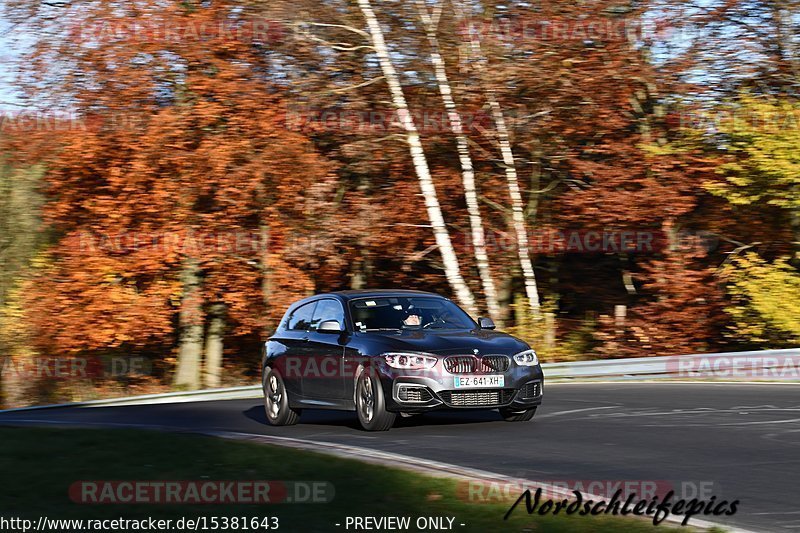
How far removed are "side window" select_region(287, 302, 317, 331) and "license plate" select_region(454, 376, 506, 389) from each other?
294 centimetres

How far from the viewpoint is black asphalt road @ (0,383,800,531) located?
10367 millimetres

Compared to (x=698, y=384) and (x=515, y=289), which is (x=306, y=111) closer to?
(x=515, y=289)

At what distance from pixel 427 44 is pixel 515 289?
25.4 ft

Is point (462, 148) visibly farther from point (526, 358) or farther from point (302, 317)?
point (526, 358)

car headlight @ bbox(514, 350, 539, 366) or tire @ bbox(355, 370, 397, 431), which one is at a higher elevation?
car headlight @ bbox(514, 350, 539, 366)

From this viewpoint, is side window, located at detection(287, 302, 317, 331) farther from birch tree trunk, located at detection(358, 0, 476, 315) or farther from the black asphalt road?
birch tree trunk, located at detection(358, 0, 476, 315)

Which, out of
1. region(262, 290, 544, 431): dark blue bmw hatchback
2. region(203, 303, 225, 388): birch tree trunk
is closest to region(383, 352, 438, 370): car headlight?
region(262, 290, 544, 431): dark blue bmw hatchback

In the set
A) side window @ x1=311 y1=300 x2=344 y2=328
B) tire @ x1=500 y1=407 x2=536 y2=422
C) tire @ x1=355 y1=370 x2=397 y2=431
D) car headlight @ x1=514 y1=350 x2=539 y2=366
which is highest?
side window @ x1=311 y1=300 x2=344 y2=328

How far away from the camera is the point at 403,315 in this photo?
15641 mm

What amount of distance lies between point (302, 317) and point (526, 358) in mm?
3378

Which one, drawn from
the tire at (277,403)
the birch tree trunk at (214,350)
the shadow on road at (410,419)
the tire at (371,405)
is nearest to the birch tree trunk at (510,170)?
the birch tree trunk at (214,350)

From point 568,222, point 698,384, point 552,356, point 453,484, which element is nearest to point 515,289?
point 568,222

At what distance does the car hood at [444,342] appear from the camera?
14.5 meters

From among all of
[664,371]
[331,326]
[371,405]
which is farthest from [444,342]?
[664,371]
